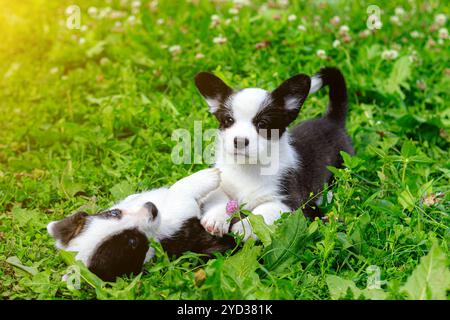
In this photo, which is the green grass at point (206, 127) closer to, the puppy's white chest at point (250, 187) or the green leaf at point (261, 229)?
the green leaf at point (261, 229)

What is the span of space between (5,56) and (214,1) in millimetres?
2405

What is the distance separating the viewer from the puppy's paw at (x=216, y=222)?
391 cm

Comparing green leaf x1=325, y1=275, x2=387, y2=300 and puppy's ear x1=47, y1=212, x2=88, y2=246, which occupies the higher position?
puppy's ear x1=47, y1=212, x2=88, y2=246

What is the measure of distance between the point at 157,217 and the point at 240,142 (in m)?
0.66

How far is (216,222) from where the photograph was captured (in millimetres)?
3920

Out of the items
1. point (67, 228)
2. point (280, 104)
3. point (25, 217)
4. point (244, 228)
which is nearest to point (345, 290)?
point (244, 228)

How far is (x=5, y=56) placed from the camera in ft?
24.3

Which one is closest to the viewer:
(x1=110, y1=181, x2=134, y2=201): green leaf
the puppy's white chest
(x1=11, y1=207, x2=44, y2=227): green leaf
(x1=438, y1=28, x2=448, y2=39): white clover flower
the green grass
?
the green grass

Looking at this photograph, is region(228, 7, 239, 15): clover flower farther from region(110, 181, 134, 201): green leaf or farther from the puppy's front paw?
the puppy's front paw

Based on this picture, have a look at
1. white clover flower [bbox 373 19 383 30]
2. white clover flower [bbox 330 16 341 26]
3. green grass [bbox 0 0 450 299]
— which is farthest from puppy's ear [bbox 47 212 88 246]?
white clover flower [bbox 373 19 383 30]

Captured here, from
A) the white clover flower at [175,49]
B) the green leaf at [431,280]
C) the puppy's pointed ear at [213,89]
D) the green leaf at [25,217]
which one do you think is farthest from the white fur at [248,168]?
the white clover flower at [175,49]

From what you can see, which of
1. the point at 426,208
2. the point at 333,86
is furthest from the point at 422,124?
the point at 426,208

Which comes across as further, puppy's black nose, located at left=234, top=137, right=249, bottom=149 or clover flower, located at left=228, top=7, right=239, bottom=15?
clover flower, located at left=228, top=7, right=239, bottom=15

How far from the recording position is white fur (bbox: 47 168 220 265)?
3553mm
